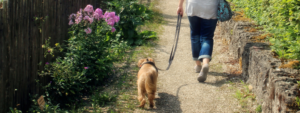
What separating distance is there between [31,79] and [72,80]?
0.57 meters

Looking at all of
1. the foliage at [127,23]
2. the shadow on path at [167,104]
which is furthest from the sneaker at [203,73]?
the foliage at [127,23]

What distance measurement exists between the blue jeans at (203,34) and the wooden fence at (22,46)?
2.25 metres

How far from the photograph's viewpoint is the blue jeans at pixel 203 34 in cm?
470

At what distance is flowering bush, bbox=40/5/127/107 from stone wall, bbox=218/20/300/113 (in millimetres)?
2258

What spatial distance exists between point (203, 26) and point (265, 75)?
1.44 meters

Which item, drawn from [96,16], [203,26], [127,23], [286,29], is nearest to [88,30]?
[96,16]

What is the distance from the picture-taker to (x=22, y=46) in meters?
3.88

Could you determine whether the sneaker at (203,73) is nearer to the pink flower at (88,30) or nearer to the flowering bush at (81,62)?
the flowering bush at (81,62)

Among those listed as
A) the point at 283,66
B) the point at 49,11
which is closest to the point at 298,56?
the point at 283,66

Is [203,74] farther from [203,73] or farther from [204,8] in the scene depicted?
[204,8]

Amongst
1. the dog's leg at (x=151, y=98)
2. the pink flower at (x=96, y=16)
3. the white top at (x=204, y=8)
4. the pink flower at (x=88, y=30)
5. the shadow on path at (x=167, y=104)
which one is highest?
the white top at (x=204, y=8)

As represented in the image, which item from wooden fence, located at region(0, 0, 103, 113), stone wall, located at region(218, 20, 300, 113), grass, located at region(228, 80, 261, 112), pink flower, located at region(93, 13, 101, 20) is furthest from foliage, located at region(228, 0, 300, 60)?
wooden fence, located at region(0, 0, 103, 113)

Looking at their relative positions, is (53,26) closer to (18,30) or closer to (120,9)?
(18,30)

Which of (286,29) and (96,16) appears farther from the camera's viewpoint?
(96,16)
